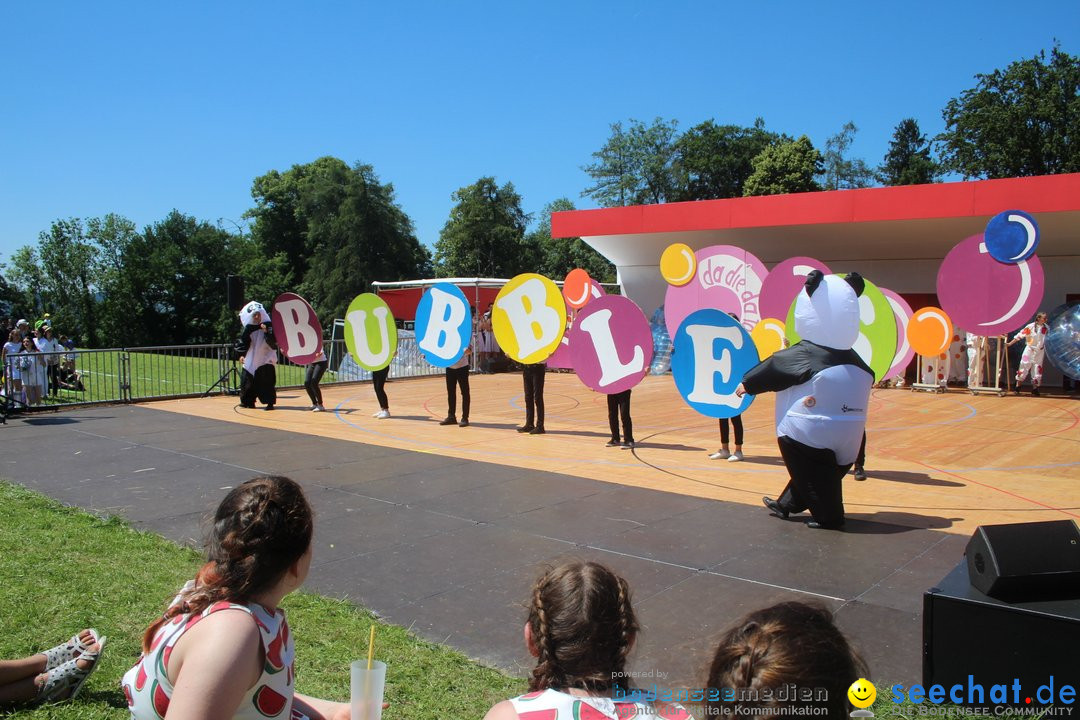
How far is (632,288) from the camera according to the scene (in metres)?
25.5

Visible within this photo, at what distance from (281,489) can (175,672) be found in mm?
540

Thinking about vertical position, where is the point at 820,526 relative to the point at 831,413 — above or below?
below

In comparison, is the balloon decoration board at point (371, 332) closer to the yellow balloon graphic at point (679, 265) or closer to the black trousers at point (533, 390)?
the black trousers at point (533, 390)

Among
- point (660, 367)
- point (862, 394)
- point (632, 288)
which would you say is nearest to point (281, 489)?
point (862, 394)

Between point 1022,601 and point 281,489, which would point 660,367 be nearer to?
point 1022,601

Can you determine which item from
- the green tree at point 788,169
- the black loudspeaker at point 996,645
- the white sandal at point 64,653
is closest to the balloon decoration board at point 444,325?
the white sandal at point 64,653

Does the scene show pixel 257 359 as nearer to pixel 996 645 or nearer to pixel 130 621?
pixel 130 621

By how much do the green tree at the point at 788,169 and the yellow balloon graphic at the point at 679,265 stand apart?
37712mm

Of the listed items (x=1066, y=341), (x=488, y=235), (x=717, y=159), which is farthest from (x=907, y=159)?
(x=1066, y=341)

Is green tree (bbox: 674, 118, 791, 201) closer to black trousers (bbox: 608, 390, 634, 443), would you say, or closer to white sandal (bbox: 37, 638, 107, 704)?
black trousers (bbox: 608, 390, 634, 443)

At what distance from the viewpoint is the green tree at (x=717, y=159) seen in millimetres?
60562

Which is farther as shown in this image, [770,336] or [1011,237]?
[770,336]

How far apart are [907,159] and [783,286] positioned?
231 feet

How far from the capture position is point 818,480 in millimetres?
6488
